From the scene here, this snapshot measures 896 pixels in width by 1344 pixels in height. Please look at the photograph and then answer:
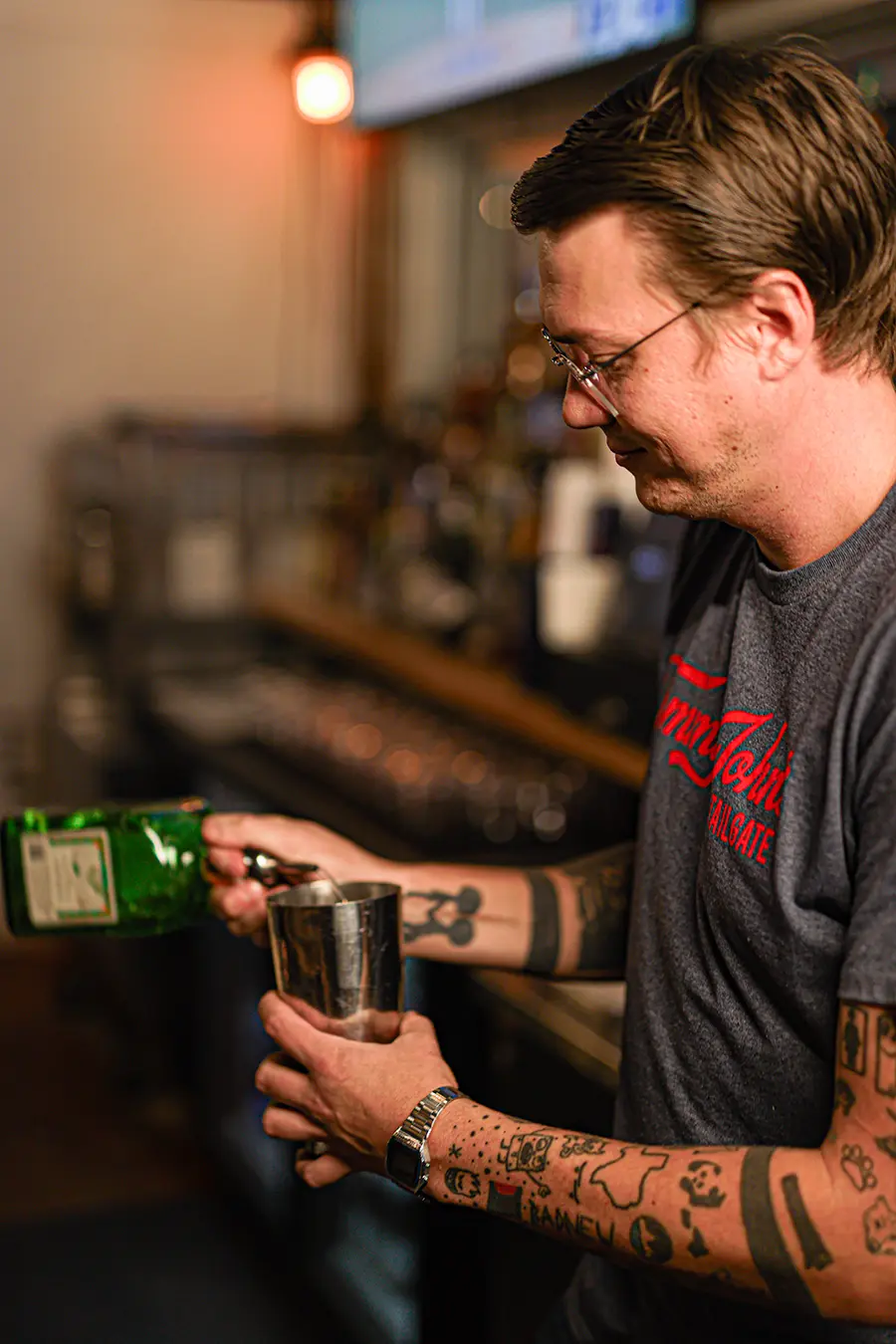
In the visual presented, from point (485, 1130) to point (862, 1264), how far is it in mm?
289

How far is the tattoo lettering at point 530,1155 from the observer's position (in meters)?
1.05

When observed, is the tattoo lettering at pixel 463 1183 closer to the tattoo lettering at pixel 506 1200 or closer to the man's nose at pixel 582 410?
the tattoo lettering at pixel 506 1200

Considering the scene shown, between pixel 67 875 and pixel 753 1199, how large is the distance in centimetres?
79

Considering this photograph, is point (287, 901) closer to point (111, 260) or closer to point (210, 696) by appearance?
point (210, 696)

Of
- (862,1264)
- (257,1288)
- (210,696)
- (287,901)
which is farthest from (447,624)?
(862,1264)

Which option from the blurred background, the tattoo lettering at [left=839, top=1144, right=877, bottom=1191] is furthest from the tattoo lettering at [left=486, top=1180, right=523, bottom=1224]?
the blurred background

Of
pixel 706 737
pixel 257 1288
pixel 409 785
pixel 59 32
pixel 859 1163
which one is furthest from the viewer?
pixel 59 32

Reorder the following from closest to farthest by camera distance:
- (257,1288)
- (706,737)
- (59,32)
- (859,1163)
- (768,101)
A: (859,1163) → (768,101) → (706,737) → (257,1288) → (59,32)

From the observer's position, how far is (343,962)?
3.91 ft

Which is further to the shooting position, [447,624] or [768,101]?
[447,624]

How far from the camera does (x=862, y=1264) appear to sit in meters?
0.91

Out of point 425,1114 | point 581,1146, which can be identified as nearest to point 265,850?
point 425,1114

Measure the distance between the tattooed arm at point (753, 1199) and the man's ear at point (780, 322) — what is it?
0.45 m

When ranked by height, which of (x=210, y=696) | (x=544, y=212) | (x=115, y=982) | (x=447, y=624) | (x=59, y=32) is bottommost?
(x=115, y=982)
